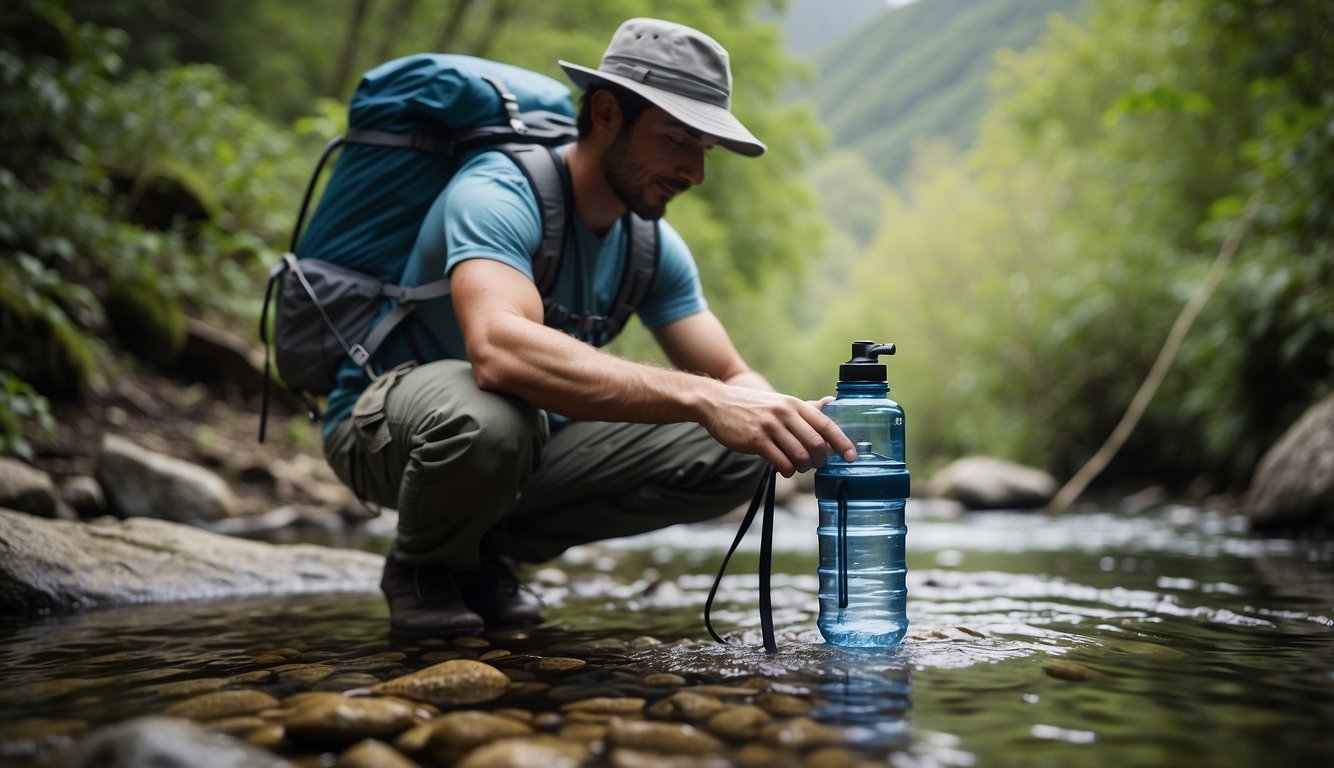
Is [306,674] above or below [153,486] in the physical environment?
below

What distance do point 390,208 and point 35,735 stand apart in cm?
182

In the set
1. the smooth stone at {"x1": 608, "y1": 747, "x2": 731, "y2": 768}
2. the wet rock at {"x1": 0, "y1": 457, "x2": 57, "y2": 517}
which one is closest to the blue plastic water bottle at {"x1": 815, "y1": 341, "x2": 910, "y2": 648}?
the smooth stone at {"x1": 608, "y1": 747, "x2": 731, "y2": 768}

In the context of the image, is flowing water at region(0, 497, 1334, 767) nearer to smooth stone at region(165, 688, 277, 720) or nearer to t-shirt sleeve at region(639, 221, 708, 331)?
smooth stone at region(165, 688, 277, 720)

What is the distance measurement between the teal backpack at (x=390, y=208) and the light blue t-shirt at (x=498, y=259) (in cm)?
5

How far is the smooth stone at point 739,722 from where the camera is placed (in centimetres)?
170

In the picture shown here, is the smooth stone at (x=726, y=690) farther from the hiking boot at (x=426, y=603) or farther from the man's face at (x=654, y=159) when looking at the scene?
the man's face at (x=654, y=159)

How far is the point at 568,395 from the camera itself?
98.3 inches

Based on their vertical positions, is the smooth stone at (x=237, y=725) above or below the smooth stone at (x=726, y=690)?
below

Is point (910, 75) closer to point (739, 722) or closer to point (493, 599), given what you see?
point (493, 599)

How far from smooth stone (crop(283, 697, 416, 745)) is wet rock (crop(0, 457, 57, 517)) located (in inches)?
138

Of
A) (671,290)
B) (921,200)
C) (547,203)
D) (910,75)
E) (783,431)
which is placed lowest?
(783,431)

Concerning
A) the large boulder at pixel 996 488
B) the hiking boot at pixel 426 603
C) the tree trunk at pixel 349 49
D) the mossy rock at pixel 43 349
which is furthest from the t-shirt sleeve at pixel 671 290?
the tree trunk at pixel 349 49

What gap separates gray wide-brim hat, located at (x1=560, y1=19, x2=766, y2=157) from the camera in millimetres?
2773

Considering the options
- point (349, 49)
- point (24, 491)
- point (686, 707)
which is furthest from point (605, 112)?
point (349, 49)
